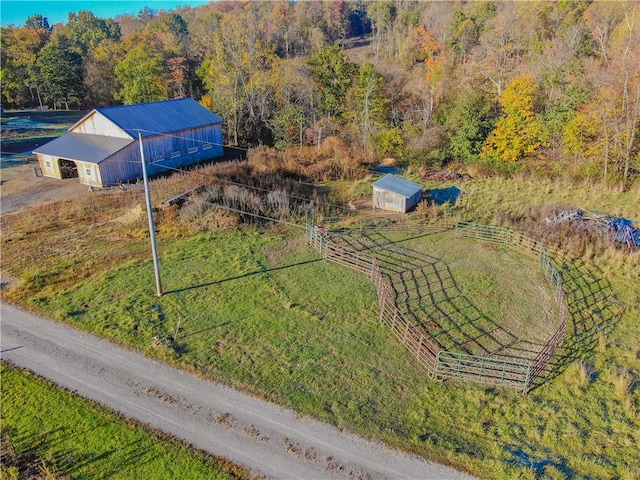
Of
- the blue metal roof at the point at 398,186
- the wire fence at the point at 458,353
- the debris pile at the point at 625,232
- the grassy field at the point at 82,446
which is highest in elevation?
the blue metal roof at the point at 398,186

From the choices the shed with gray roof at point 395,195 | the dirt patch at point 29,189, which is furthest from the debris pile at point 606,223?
the dirt patch at point 29,189

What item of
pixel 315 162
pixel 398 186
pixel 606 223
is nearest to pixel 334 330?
pixel 398 186

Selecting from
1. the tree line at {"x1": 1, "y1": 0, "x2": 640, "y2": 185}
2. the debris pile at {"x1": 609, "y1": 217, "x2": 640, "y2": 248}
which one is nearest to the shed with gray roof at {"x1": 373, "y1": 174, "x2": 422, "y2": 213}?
the tree line at {"x1": 1, "y1": 0, "x2": 640, "y2": 185}

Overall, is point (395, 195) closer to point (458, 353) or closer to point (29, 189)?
point (458, 353)

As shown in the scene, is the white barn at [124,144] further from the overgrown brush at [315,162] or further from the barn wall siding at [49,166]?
the overgrown brush at [315,162]

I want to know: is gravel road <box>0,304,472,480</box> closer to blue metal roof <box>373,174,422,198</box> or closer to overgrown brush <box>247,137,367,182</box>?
blue metal roof <box>373,174,422,198</box>
